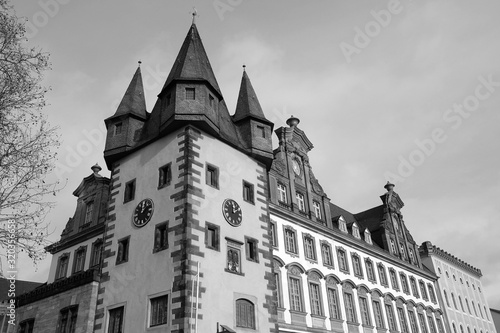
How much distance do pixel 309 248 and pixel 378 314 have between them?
9569 millimetres

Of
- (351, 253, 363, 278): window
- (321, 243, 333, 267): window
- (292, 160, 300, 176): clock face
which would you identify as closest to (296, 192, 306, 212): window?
(292, 160, 300, 176): clock face

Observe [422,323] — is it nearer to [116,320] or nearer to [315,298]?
[315,298]

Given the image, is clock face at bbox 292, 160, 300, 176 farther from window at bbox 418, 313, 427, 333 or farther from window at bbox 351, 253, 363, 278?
window at bbox 418, 313, 427, 333

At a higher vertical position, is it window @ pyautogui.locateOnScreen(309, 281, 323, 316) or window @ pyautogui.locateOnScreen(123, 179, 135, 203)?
window @ pyautogui.locateOnScreen(123, 179, 135, 203)

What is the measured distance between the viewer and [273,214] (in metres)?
29.5

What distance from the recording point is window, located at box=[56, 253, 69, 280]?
33.0 metres

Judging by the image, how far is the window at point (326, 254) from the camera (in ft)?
107

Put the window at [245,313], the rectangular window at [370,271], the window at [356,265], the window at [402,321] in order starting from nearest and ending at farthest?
the window at [245,313]
the window at [356,265]
the rectangular window at [370,271]
the window at [402,321]

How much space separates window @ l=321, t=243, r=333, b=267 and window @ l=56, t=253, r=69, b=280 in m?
18.4

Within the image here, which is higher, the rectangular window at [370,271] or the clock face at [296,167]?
the clock face at [296,167]

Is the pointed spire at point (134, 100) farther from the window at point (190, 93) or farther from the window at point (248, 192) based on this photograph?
the window at point (248, 192)

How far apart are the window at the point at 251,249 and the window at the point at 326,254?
10.3m

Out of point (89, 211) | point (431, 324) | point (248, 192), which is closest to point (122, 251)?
point (248, 192)

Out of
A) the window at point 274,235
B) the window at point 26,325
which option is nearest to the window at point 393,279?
the window at point 274,235
